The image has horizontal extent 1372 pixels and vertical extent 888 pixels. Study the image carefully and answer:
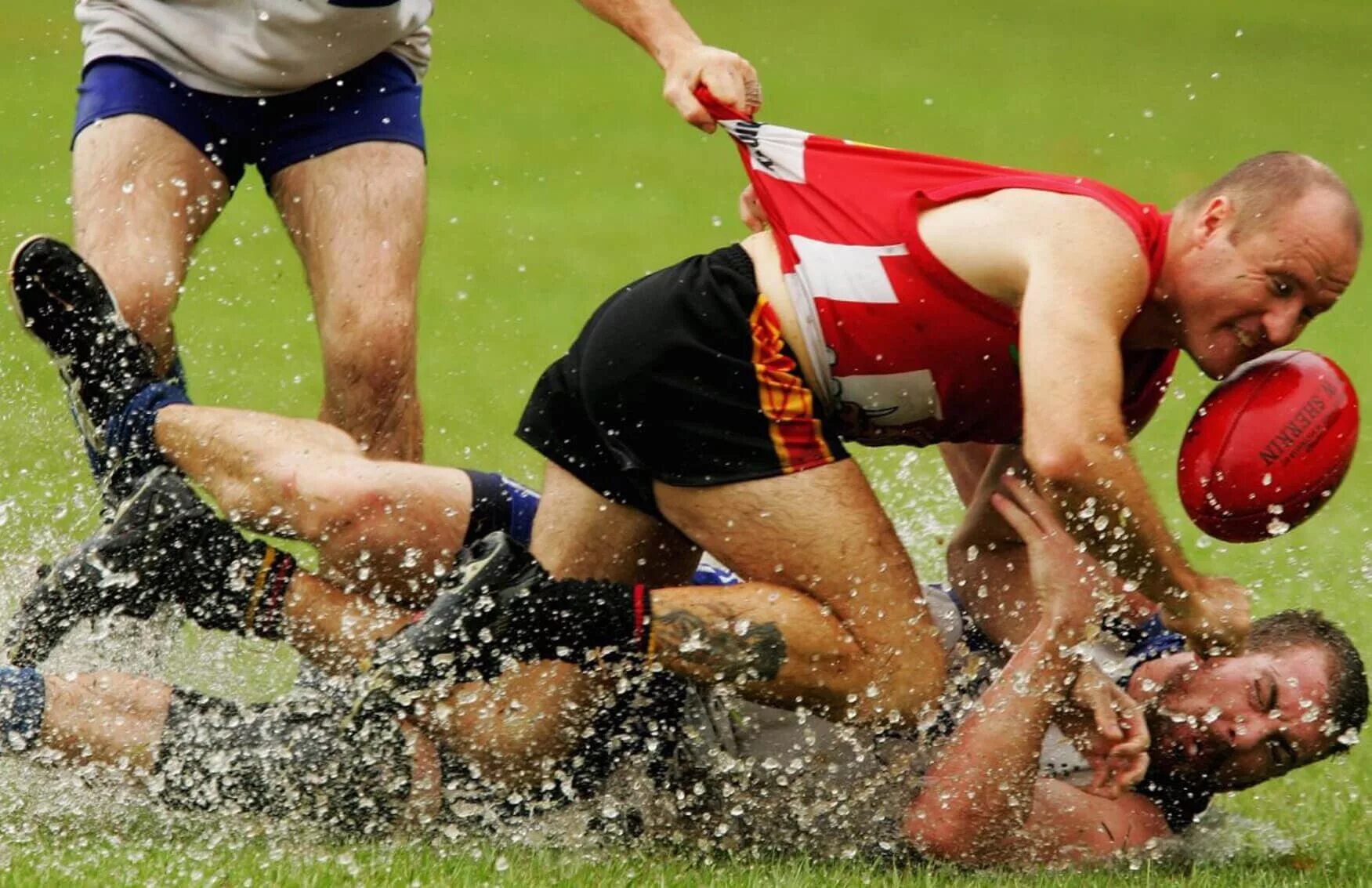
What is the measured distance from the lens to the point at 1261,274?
4.38 metres

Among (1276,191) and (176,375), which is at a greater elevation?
(1276,191)

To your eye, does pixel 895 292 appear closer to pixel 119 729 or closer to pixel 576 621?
pixel 576 621

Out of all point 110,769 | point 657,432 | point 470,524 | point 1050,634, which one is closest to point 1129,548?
point 1050,634

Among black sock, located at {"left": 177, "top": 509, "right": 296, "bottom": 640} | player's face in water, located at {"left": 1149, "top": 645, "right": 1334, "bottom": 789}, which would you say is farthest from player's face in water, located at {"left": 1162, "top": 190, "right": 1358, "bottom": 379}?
black sock, located at {"left": 177, "top": 509, "right": 296, "bottom": 640}

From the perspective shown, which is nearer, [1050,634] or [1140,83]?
[1050,634]

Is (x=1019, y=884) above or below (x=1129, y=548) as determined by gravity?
below

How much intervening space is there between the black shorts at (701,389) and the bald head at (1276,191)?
1.03m

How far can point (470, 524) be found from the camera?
5.20 m

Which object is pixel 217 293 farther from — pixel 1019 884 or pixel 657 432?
pixel 1019 884

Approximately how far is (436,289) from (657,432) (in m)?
6.83

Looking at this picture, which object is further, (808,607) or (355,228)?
(355,228)

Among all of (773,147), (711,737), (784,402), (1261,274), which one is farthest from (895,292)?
(711,737)

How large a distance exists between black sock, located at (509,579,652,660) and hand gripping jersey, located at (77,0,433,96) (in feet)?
5.57

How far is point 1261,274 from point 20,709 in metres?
2.93
